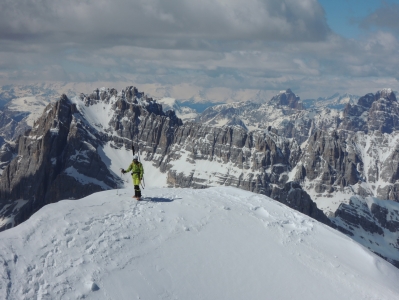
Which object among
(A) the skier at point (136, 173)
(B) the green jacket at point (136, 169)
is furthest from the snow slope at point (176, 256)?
(B) the green jacket at point (136, 169)

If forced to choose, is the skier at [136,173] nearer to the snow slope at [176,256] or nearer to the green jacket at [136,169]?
the green jacket at [136,169]

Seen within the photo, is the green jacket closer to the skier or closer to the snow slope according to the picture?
the skier

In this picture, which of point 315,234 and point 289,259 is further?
point 315,234

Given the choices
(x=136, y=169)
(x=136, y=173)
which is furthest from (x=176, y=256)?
(x=136, y=169)

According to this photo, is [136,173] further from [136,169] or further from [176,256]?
Answer: [176,256]

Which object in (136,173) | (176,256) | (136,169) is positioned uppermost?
(136,169)

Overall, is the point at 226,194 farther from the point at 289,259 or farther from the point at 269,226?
the point at 289,259

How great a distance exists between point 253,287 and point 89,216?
34.7 ft

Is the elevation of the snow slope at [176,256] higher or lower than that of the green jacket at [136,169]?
lower

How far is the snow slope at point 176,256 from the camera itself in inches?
777

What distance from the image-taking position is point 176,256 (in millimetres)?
23156

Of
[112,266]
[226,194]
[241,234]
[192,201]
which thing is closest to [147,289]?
[112,266]

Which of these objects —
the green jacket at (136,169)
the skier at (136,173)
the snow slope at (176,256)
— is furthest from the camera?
the green jacket at (136,169)

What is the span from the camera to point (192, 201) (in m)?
31.7
